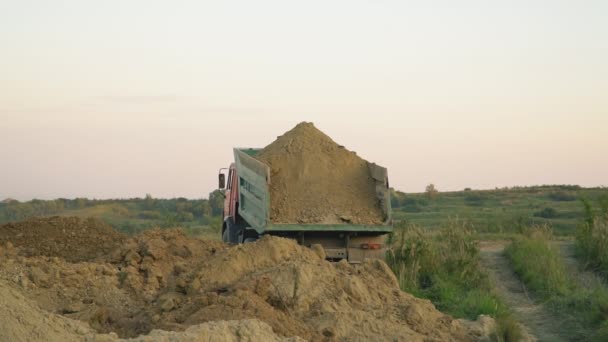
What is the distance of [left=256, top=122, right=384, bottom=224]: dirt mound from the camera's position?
14.2 m

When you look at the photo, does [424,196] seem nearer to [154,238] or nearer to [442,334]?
[154,238]

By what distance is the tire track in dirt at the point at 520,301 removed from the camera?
12.7 meters

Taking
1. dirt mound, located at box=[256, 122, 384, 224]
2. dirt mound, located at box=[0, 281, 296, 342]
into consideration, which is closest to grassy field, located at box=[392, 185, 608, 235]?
dirt mound, located at box=[256, 122, 384, 224]

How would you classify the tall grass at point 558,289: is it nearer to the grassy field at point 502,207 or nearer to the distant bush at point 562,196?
the grassy field at point 502,207

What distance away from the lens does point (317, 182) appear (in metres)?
15.0

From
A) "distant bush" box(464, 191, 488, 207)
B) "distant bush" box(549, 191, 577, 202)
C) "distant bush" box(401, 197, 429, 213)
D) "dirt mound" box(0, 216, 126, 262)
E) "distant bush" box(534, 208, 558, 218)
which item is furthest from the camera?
"distant bush" box(464, 191, 488, 207)

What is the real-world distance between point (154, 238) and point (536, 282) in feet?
24.2

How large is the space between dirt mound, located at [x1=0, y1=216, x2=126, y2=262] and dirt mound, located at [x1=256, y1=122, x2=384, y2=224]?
3700 millimetres

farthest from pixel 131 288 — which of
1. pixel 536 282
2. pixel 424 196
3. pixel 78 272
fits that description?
pixel 424 196

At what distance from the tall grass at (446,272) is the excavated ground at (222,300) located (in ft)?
5.94

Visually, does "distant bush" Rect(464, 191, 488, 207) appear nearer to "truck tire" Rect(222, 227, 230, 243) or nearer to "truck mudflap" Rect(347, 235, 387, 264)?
"truck tire" Rect(222, 227, 230, 243)

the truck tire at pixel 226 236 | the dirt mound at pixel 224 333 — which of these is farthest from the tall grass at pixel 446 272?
the dirt mound at pixel 224 333

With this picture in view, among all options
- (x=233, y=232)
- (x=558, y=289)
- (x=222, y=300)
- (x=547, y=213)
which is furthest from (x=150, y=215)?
(x=222, y=300)

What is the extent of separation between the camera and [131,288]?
1172 cm
